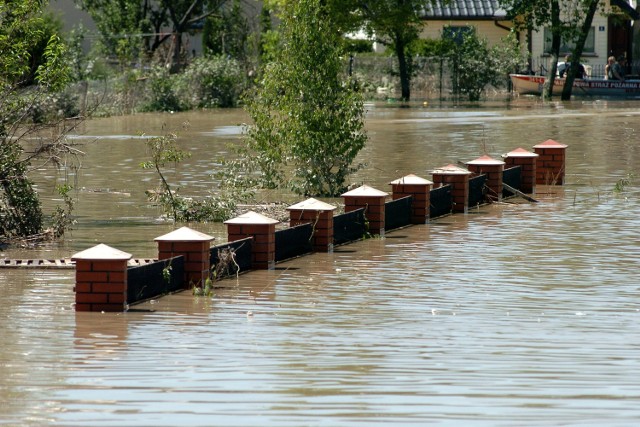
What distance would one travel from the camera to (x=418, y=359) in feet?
29.4

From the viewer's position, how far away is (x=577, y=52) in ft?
164

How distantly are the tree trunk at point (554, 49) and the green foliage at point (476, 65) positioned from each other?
2513mm

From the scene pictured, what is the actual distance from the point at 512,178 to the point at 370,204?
16.5 feet

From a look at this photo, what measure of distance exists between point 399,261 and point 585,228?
3363 mm

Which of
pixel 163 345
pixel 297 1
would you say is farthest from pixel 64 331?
pixel 297 1

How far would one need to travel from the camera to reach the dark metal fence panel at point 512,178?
65.4 ft

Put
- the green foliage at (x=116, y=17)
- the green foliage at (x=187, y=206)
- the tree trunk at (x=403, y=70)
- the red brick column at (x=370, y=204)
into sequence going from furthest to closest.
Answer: the green foliage at (x=116, y=17), the tree trunk at (x=403, y=70), the green foliage at (x=187, y=206), the red brick column at (x=370, y=204)

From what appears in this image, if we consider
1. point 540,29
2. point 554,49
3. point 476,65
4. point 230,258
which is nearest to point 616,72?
point 554,49

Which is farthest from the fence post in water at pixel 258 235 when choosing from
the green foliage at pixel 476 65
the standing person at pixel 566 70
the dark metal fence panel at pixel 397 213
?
the standing person at pixel 566 70

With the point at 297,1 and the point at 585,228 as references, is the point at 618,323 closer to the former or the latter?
the point at 585,228

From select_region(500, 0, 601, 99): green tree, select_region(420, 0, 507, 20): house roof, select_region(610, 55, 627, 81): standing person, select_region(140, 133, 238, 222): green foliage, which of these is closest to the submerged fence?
select_region(140, 133, 238, 222): green foliage

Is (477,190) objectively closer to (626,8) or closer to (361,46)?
(626,8)

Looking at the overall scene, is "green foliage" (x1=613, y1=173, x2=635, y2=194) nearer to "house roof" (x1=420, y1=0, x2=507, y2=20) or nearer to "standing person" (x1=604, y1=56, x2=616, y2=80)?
"standing person" (x1=604, y1=56, x2=616, y2=80)

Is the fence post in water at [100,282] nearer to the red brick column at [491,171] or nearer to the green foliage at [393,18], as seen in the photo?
the red brick column at [491,171]
